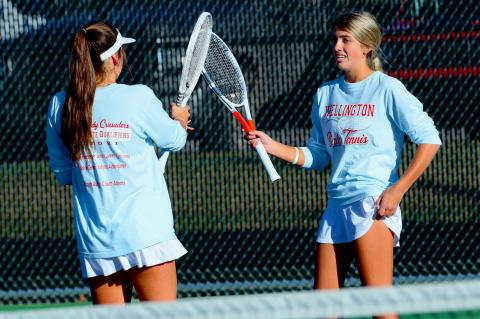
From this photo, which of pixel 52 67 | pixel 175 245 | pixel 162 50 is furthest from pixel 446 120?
pixel 175 245

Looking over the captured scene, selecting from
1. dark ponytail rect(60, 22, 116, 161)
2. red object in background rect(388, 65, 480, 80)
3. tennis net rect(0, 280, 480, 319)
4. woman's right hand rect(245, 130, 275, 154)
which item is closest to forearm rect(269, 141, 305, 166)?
woman's right hand rect(245, 130, 275, 154)

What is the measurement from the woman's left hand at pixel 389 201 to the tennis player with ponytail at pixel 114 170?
2.42 feet

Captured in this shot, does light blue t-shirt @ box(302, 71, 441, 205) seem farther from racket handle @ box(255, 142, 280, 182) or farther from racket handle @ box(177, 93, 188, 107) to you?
racket handle @ box(177, 93, 188, 107)

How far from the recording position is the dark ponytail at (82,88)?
3.35 m

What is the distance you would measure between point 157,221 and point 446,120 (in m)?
3.51

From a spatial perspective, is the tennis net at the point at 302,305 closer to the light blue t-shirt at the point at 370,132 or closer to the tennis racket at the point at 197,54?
the light blue t-shirt at the point at 370,132

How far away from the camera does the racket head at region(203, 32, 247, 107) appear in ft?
14.5

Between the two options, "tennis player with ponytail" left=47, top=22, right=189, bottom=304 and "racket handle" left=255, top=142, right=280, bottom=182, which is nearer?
"tennis player with ponytail" left=47, top=22, right=189, bottom=304

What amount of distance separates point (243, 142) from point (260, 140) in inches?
103

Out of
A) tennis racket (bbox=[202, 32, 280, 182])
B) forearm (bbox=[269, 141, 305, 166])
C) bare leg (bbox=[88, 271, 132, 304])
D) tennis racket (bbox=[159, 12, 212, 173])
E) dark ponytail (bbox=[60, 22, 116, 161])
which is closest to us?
dark ponytail (bbox=[60, 22, 116, 161])

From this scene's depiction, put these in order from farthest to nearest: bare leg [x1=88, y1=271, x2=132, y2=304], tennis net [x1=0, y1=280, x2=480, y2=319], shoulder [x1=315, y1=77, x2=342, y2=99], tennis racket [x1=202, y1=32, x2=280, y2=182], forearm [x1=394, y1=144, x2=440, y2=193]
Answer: tennis racket [x1=202, y1=32, x2=280, y2=182], shoulder [x1=315, y1=77, x2=342, y2=99], forearm [x1=394, y1=144, x2=440, y2=193], bare leg [x1=88, y1=271, x2=132, y2=304], tennis net [x1=0, y1=280, x2=480, y2=319]

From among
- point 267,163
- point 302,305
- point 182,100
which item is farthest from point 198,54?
point 302,305

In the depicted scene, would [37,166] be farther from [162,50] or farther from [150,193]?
[150,193]

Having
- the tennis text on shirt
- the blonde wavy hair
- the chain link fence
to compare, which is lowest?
the chain link fence
